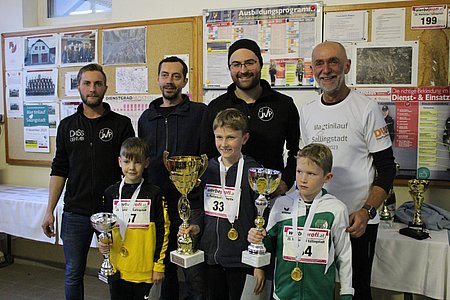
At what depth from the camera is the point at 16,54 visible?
13.4 ft

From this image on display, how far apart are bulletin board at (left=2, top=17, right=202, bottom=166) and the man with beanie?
→ 142 cm

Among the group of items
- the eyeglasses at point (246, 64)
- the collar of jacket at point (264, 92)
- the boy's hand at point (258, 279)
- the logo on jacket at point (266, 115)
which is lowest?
the boy's hand at point (258, 279)

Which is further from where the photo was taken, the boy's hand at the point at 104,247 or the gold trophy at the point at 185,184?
the boy's hand at the point at 104,247

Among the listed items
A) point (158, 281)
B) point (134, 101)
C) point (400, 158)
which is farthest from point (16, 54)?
point (400, 158)

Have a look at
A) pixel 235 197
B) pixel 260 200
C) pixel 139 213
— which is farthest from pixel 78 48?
pixel 260 200

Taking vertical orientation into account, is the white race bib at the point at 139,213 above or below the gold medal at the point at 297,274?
above

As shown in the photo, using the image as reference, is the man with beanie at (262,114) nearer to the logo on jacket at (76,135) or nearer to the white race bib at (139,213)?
the white race bib at (139,213)

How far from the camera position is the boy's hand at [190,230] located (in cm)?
186

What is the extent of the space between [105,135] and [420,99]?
206 centimetres

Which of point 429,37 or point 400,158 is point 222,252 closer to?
point 400,158

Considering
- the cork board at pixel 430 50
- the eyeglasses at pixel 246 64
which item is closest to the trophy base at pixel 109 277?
the eyeglasses at pixel 246 64

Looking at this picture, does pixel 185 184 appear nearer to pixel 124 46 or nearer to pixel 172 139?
pixel 172 139

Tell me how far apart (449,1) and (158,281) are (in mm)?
2498

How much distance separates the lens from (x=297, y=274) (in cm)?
174
